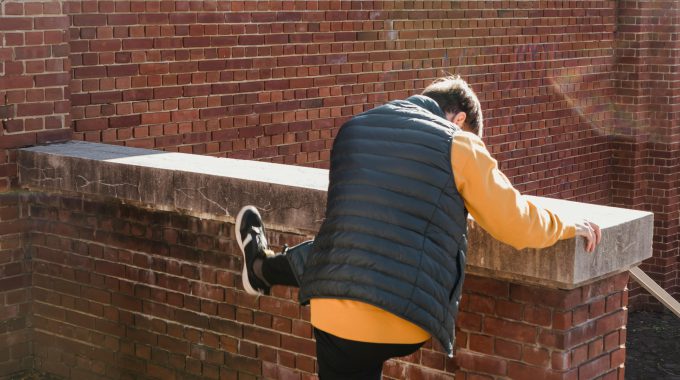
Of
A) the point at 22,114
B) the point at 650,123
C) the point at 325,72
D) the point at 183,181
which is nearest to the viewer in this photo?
the point at 183,181

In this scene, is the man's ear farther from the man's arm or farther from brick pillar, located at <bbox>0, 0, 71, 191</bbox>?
brick pillar, located at <bbox>0, 0, 71, 191</bbox>

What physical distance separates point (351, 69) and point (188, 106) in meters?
1.76

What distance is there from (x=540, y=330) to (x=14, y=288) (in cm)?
307

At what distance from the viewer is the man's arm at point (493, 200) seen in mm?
3564

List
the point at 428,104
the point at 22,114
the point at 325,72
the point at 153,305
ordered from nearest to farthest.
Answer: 1. the point at 428,104
2. the point at 153,305
3. the point at 22,114
4. the point at 325,72

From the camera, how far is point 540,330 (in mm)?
4164

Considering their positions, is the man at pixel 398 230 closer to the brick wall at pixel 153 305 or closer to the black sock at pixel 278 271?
the black sock at pixel 278 271

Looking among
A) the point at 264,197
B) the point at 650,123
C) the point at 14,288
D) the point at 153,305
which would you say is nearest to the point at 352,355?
Result: the point at 264,197

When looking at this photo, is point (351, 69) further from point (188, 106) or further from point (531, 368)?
point (531, 368)

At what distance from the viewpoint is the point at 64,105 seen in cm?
613

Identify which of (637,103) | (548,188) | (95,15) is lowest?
(548,188)

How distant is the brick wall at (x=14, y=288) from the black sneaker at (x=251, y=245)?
198 cm

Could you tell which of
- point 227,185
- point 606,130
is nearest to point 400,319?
point 227,185

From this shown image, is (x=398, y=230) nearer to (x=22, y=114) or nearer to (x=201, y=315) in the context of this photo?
(x=201, y=315)
